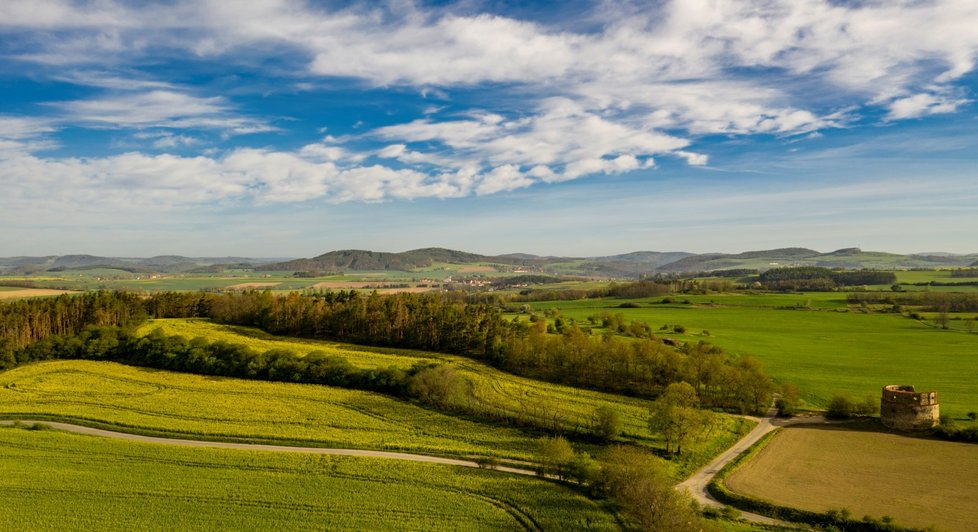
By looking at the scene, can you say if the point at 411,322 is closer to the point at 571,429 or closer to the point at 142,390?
the point at 142,390

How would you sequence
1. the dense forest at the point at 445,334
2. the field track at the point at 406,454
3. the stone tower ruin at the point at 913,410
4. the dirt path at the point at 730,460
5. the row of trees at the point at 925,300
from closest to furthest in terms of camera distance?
Answer: the dirt path at the point at 730,460
the field track at the point at 406,454
the stone tower ruin at the point at 913,410
the dense forest at the point at 445,334
the row of trees at the point at 925,300

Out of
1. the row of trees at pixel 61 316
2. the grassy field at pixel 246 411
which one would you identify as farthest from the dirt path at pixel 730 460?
the row of trees at pixel 61 316

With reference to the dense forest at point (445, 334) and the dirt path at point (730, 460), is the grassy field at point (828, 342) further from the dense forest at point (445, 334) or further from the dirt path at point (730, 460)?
the dense forest at point (445, 334)

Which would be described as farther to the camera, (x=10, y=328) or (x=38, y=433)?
(x=10, y=328)

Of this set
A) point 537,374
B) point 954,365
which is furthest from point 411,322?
point 954,365

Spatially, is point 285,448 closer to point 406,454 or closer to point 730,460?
point 406,454

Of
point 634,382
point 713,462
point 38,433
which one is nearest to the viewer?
point 713,462

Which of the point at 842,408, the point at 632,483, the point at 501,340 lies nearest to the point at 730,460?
the point at 632,483

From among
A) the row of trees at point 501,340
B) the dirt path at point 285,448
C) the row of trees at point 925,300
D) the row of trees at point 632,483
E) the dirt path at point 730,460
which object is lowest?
the dirt path at point 730,460
